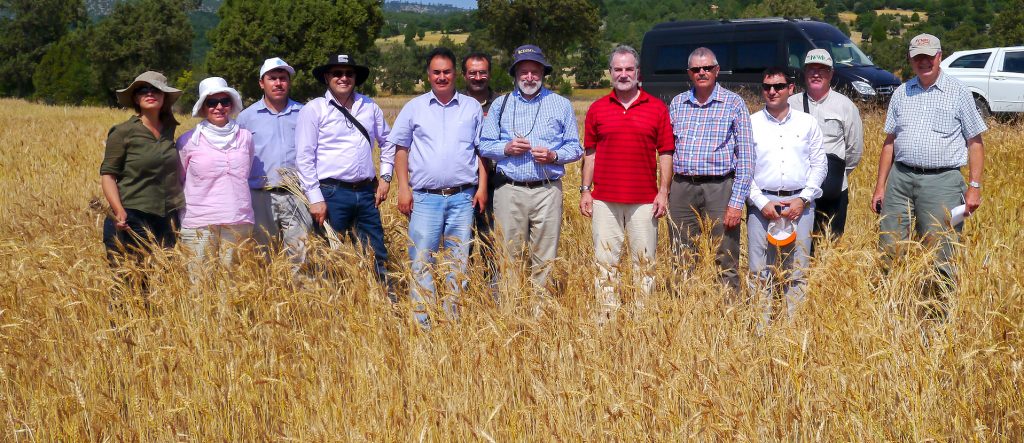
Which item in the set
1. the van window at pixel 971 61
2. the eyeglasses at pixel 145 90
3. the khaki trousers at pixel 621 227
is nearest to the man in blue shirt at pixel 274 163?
the eyeglasses at pixel 145 90

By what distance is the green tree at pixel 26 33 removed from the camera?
62.8m

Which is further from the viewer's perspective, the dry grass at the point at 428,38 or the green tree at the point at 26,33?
the dry grass at the point at 428,38

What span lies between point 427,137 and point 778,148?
192cm

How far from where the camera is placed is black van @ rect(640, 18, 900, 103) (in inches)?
A: 607

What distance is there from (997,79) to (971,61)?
2.87ft

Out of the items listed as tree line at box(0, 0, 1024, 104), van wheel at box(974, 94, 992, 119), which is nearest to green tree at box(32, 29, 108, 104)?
tree line at box(0, 0, 1024, 104)

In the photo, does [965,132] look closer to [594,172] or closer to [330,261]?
[594,172]

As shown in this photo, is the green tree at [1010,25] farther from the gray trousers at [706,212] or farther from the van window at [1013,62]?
the gray trousers at [706,212]

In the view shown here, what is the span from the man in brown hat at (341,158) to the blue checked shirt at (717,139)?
175 centimetres

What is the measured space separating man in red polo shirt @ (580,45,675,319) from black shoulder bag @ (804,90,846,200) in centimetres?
92

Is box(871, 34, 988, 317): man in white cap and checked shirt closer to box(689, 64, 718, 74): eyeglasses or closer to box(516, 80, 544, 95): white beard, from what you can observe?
box(689, 64, 718, 74): eyeglasses

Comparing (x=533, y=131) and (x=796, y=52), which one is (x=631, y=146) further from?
(x=796, y=52)

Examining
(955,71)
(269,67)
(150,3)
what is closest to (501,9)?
(150,3)

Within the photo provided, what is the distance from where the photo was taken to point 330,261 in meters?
4.08
